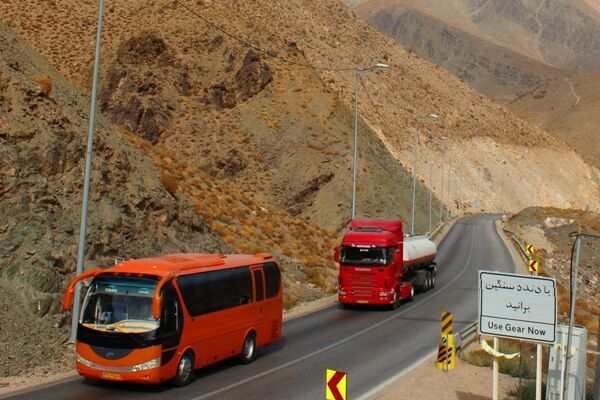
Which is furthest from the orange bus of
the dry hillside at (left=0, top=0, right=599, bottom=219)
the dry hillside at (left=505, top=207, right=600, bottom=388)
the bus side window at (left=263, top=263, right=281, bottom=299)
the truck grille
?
the dry hillside at (left=0, top=0, right=599, bottom=219)

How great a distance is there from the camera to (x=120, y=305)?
52.4 feet

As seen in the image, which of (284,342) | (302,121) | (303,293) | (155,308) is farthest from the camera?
(302,121)

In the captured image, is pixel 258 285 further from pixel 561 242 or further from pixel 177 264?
pixel 561 242

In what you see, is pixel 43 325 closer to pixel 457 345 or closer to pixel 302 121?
pixel 457 345

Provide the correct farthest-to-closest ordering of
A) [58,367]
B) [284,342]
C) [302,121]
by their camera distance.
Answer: [302,121] → [284,342] → [58,367]

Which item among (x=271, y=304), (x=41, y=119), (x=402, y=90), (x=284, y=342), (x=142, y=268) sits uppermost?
(x=402, y=90)

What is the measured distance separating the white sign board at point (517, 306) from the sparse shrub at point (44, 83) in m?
20.9

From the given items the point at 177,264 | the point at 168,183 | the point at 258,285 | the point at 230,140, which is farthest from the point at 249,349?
the point at 230,140

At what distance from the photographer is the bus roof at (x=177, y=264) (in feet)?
53.7

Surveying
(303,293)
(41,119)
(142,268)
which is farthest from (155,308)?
(303,293)

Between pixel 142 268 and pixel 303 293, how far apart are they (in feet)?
59.3

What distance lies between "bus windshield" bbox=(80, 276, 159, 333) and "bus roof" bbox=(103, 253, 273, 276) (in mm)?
326

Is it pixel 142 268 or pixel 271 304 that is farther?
pixel 271 304

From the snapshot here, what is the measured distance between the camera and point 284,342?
2295 cm
